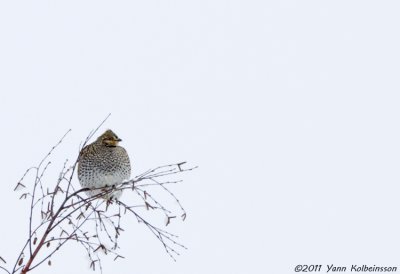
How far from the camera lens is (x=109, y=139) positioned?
515 cm

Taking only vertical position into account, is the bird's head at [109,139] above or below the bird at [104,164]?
above

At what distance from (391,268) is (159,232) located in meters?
2.42

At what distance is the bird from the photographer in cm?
520

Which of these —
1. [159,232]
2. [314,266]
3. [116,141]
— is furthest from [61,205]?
[116,141]

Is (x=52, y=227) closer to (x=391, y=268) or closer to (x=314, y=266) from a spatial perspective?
(x=314, y=266)

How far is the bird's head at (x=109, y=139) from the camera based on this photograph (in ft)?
16.7

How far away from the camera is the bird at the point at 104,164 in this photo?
5195 mm

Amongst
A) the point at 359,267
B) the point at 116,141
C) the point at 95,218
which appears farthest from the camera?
the point at 116,141

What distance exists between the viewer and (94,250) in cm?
192

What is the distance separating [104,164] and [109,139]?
0.72ft

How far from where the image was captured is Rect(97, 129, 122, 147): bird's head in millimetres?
5098

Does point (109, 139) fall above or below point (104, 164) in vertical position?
above

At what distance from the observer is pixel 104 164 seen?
521cm

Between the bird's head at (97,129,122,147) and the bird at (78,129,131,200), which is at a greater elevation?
the bird's head at (97,129,122,147)
